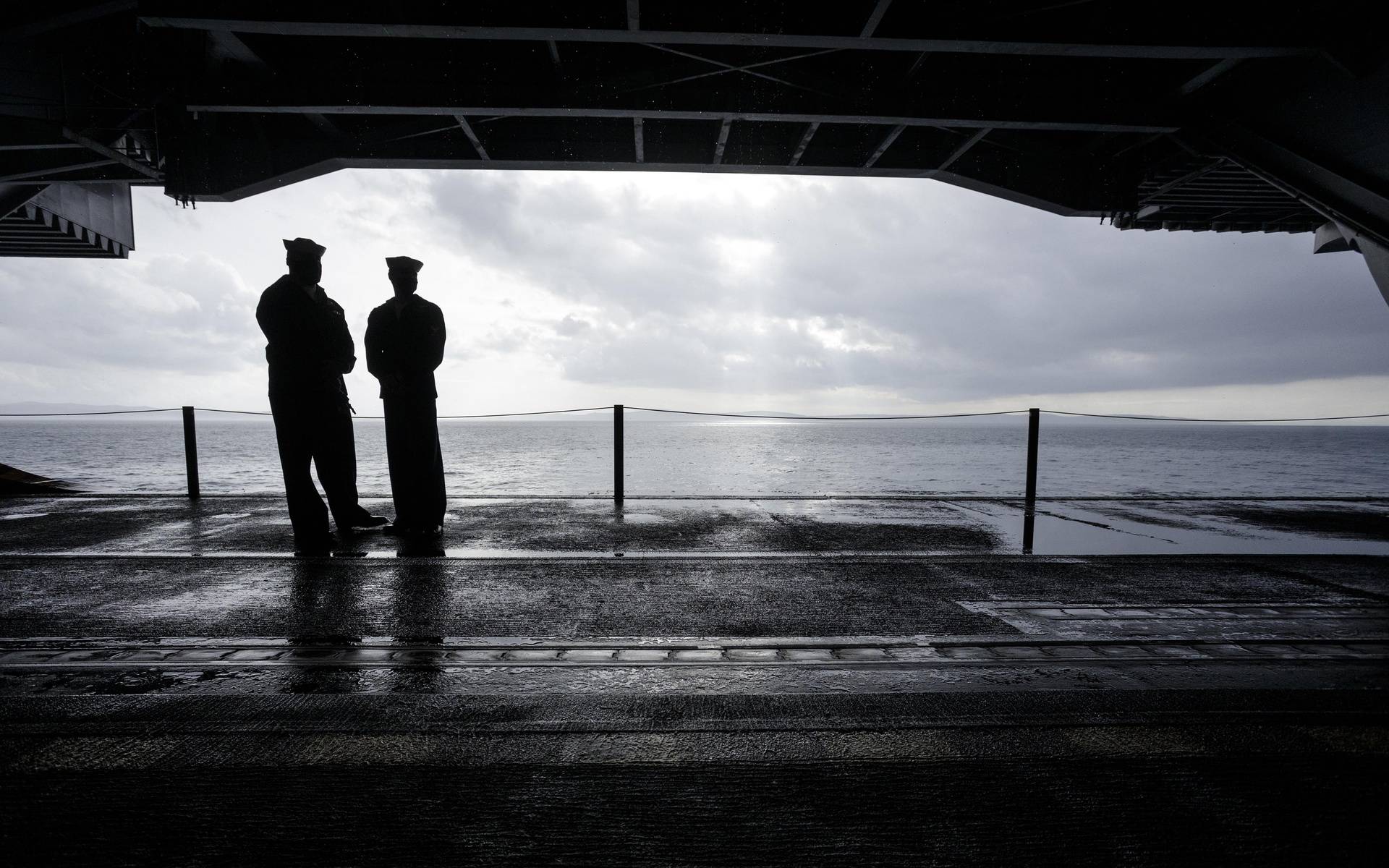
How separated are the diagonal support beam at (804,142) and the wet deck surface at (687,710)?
23.4 ft

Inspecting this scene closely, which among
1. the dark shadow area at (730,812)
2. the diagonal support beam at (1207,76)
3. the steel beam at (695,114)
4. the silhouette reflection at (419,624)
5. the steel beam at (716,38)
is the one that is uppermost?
the diagonal support beam at (1207,76)

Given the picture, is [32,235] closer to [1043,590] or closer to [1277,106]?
[1043,590]

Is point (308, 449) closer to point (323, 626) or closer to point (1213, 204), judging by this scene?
point (323, 626)

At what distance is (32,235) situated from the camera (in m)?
Answer: 12.7

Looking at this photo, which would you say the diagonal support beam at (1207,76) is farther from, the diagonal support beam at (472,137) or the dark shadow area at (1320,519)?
the diagonal support beam at (472,137)

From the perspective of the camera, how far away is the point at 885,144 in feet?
30.5

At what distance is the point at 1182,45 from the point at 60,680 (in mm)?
10520

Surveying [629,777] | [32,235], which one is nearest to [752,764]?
[629,777]

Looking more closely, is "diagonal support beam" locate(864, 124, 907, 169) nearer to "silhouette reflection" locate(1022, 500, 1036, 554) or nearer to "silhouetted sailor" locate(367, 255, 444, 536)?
"silhouette reflection" locate(1022, 500, 1036, 554)

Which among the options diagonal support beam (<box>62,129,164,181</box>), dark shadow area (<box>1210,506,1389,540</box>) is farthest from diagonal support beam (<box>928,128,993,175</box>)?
diagonal support beam (<box>62,129,164,181</box>)

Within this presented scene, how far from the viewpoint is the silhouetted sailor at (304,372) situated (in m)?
4.24

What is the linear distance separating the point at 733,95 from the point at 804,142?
5.01 feet

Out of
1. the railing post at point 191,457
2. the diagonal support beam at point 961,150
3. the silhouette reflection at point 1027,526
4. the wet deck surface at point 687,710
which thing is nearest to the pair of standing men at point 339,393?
the wet deck surface at point 687,710

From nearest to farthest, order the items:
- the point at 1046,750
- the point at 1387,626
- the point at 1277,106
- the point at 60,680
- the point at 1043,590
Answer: the point at 1046,750 < the point at 60,680 < the point at 1387,626 < the point at 1043,590 < the point at 1277,106
